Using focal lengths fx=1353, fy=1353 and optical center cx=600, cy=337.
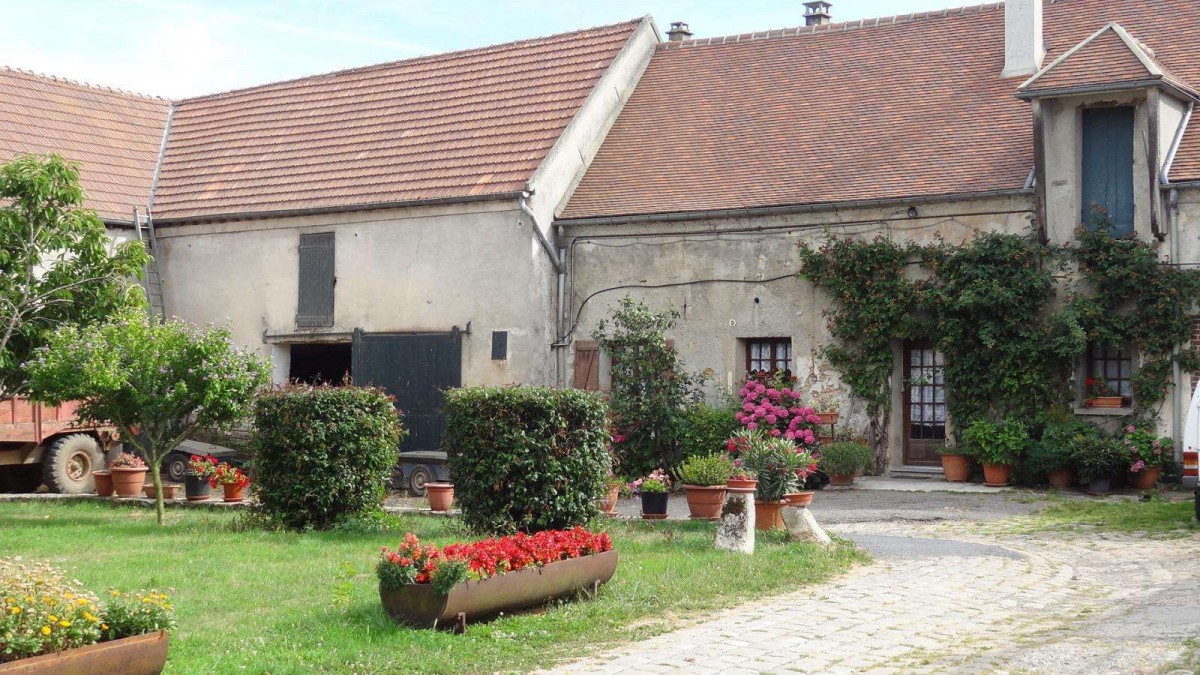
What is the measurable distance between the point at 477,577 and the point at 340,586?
1439 mm

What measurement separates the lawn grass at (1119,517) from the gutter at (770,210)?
4.74 metres

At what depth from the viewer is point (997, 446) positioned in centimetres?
1864

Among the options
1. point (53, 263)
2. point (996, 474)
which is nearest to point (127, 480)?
point (53, 263)

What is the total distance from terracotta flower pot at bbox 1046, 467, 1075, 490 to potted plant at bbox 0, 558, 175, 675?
1404cm

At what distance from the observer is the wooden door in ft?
66.1

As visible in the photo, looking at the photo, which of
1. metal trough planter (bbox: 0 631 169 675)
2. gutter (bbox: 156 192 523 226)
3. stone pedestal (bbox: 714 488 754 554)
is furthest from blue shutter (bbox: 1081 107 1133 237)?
metal trough planter (bbox: 0 631 169 675)

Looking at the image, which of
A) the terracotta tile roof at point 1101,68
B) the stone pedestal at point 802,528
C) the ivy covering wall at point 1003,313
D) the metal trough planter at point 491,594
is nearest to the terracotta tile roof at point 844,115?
the ivy covering wall at point 1003,313

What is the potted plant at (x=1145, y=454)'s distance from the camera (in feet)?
58.2

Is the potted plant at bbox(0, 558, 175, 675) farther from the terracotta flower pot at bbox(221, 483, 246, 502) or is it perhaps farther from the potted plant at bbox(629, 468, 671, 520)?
the terracotta flower pot at bbox(221, 483, 246, 502)

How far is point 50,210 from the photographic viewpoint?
A: 1608 centimetres

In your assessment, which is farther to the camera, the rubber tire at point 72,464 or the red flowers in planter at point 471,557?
the rubber tire at point 72,464

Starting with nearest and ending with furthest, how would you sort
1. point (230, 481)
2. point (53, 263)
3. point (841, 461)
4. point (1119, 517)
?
point (1119, 517), point (53, 263), point (230, 481), point (841, 461)

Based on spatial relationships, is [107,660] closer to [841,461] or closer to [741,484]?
[741,484]

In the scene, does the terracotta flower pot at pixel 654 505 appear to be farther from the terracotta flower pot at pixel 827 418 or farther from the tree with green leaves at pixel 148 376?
the terracotta flower pot at pixel 827 418
